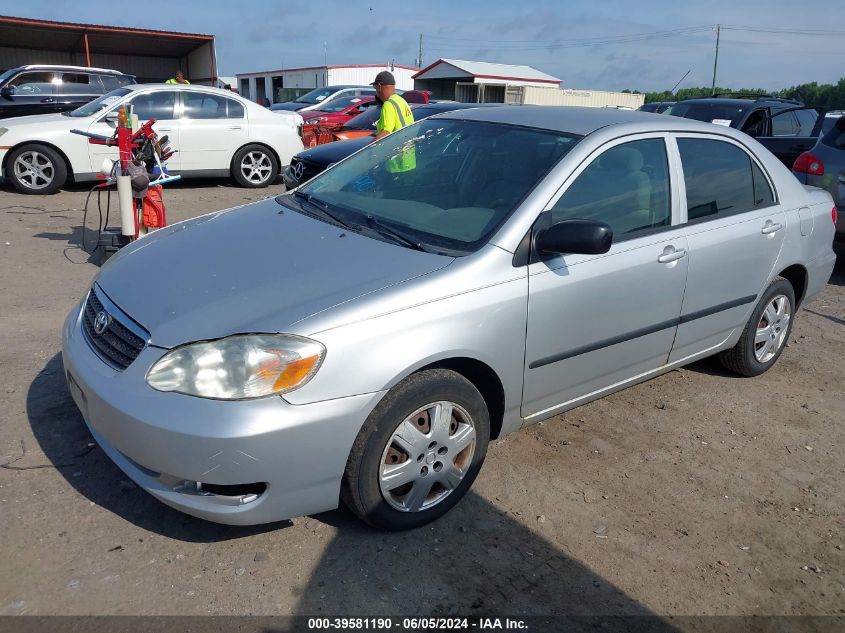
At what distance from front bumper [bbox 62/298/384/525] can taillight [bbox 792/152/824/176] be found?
6.74 m

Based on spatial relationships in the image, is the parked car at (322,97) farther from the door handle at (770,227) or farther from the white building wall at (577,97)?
the white building wall at (577,97)

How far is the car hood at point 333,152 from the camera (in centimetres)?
Answer: 820

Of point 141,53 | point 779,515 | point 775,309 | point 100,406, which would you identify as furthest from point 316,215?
point 141,53

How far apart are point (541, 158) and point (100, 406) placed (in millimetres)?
2257

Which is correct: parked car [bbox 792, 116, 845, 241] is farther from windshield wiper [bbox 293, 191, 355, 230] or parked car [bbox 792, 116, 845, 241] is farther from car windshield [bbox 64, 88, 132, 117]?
car windshield [bbox 64, 88, 132, 117]

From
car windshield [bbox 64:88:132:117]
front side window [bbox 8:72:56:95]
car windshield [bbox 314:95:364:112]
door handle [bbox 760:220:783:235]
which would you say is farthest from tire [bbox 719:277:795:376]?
front side window [bbox 8:72:56:95]

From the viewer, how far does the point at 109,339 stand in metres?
Result: 2.82

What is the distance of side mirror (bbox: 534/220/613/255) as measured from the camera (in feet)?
9.69

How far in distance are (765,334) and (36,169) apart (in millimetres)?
9343

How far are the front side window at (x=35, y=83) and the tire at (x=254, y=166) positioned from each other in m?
4.80

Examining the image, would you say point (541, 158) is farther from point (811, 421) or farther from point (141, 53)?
point (141, 53)

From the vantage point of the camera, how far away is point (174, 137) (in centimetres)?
1022

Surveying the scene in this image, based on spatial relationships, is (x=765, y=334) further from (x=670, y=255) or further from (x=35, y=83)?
(x=35, y=83)

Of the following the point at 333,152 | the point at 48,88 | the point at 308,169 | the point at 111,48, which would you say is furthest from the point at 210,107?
the point at 111,48
